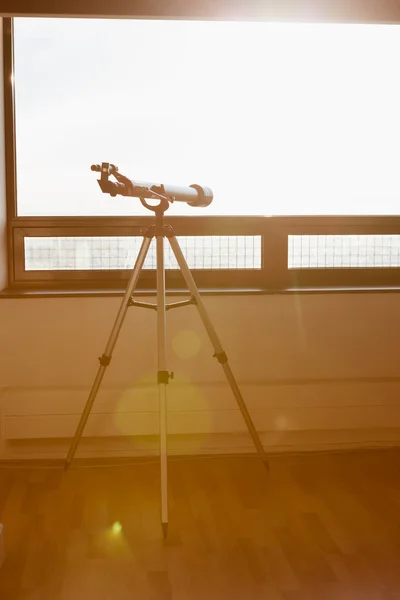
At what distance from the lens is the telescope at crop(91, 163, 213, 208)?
96.8 inches

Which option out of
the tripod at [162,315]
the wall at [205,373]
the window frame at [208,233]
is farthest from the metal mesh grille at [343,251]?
the tripod at [162,315]

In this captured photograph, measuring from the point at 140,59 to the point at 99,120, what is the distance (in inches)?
14.9

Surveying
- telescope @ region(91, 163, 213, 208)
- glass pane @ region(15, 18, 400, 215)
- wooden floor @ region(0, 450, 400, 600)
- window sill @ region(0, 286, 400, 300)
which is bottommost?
wooden floor @ region(0, 450, 400, 600)

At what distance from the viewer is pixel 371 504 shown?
2.93 metres

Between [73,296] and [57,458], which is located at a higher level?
[73,296]

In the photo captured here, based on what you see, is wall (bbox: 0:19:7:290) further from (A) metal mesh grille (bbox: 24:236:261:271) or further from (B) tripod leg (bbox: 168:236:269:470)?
(B) tripod leg (bbox: 168:236:269:470)

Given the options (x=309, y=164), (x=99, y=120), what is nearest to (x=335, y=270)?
(x=309, y=164)

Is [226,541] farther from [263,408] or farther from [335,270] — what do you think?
[335,270]

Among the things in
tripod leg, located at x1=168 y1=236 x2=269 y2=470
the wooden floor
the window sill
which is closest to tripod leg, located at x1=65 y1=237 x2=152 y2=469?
tripod leg, located at x1=168 y1=236 x2=269 y2=470

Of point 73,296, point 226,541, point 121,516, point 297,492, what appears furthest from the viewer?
point 73,296

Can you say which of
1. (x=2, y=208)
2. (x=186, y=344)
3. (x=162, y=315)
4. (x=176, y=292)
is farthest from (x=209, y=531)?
(x=2, y=208)

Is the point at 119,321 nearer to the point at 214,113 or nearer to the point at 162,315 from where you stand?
the point at 162,315

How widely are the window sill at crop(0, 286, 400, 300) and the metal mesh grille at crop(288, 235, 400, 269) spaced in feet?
0.77

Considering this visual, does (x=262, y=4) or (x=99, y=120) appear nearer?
(x=262, y=4)
